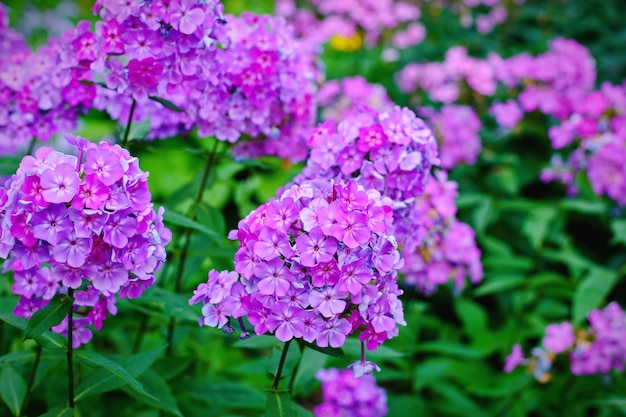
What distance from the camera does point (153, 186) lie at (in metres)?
5.50

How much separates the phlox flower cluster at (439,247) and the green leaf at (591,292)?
1.75 ft

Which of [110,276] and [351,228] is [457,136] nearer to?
[351,228]

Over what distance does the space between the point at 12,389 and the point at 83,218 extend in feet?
3.71

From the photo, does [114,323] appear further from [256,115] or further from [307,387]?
[256,115]

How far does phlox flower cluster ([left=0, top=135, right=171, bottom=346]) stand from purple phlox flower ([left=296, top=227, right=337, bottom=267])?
369 millimetres

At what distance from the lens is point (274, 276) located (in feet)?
5.24

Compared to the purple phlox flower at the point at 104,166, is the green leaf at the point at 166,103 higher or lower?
higher

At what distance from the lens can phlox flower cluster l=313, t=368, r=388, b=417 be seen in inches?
113

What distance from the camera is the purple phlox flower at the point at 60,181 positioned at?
1.50 m

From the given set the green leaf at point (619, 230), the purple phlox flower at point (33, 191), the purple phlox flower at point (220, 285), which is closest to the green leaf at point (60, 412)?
the purple phlox flower at point (220, 285)

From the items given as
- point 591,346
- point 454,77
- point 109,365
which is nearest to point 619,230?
point 591,346

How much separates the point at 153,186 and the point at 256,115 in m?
3.22

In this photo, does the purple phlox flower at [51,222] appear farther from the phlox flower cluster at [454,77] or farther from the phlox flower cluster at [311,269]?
the phlox flower cluster at [454,77]

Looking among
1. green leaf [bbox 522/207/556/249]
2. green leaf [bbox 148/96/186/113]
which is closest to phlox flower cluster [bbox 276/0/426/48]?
green leaf [bbox 522/207/556/249]
